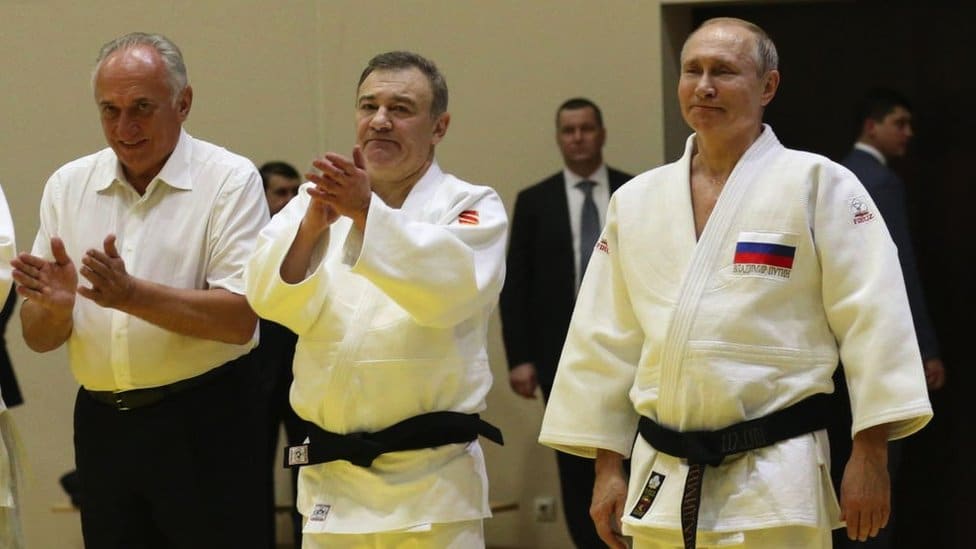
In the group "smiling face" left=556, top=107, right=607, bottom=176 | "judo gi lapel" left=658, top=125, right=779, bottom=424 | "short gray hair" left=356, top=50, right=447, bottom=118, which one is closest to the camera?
"judo gi lapel" left=658, top=125, right=779, bottom=424

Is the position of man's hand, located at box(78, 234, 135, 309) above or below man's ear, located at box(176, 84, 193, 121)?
below

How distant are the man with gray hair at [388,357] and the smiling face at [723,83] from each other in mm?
606

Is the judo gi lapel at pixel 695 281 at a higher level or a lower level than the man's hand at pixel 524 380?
higher

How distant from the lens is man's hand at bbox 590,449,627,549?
3.32m

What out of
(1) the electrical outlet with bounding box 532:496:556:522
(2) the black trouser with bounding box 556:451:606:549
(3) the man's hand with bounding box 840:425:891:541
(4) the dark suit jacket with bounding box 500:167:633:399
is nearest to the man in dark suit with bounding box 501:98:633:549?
(4) the dark suit jacket with bounding box 500:167:633:399

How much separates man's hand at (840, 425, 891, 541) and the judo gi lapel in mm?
382

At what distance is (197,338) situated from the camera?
372cm

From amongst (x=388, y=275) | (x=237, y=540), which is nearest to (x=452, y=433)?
(x=388, y=275)

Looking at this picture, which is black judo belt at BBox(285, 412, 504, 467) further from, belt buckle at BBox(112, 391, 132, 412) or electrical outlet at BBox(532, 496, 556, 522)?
electrical outlet at BBox(532, 496, 556, 522)

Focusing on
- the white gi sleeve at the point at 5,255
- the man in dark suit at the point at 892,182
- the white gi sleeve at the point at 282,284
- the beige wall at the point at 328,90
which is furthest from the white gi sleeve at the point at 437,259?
the beige wall at the point at 328,90

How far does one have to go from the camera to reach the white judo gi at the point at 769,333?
3047 millimetres

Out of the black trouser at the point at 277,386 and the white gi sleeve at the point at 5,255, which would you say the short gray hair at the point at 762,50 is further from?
the black trouser at the point at 277,386

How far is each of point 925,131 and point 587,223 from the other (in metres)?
1.75

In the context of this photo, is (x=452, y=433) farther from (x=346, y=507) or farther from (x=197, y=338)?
(x=197, y=338)
